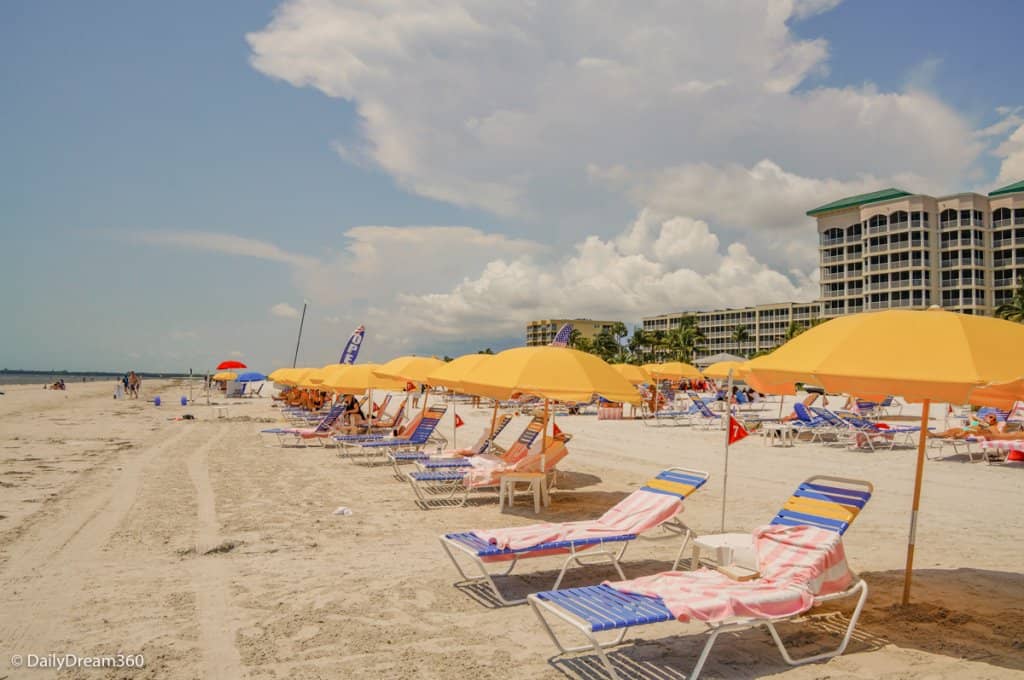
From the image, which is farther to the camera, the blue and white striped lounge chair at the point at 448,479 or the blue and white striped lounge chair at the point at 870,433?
the blue and white striped lounge chair at the point at 870,433

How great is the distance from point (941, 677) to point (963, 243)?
71.8 m

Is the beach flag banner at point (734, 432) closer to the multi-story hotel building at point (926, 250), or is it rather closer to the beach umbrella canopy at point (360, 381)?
the beach umbrella canopy at point (360, 381)

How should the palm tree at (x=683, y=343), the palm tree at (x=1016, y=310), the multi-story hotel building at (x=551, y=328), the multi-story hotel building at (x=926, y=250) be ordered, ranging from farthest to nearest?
the multi-story hotel building at (x=551, y=328), the palm tree at (x=683, y=343), the multi-story hotel building at (x=926, y=250), the palm tree at (x=1016, y=310)

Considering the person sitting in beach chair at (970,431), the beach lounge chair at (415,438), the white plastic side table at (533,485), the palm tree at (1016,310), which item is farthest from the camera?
the palm tree at (1016,310)

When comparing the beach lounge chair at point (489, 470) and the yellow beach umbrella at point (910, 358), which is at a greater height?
the yellow beach umbrella at point (910, 358)

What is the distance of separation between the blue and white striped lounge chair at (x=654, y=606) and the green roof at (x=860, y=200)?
71851 millimetres

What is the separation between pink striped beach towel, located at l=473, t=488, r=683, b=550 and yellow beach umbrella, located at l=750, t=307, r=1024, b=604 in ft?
5.55

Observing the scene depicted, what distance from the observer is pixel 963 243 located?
62469mm

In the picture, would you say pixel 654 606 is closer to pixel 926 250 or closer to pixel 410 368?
pixel 410 368

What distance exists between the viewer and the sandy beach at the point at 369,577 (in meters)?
4.12

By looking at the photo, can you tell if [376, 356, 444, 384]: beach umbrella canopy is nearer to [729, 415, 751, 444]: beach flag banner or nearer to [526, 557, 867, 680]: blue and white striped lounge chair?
[729, 415, 751, 444]: beach flag banner

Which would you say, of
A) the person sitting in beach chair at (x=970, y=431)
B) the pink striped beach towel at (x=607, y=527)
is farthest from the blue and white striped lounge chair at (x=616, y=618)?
the person sitting in beach chair at (x=970, y=431)

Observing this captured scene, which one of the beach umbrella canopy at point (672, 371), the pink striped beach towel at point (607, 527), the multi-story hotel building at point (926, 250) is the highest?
the multi-story hotel building at point (926, 250)

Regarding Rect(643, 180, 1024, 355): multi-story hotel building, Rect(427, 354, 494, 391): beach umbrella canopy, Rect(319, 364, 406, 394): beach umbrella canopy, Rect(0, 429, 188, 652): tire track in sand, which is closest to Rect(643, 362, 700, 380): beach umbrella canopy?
Rect(319, 364, 406, 394): beach umbrella canopy
